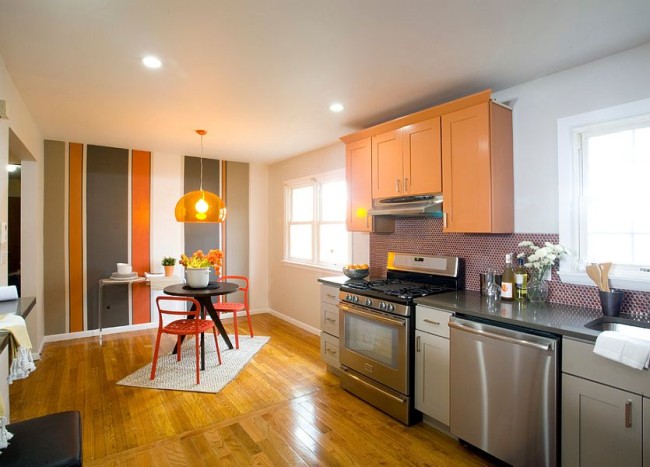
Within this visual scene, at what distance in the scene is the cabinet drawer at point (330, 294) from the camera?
11.2 ft

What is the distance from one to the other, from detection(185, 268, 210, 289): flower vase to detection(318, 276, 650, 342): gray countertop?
2.23 metres

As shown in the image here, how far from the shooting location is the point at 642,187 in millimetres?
2197

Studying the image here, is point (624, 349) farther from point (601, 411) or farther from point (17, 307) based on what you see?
point (17, 307)

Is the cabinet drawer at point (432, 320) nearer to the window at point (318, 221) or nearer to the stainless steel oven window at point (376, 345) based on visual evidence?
the stainless steel oven window at point (376, 345)

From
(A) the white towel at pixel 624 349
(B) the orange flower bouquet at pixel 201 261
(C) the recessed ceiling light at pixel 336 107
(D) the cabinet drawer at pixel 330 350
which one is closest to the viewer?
(A) the white towel at pixel 624 349

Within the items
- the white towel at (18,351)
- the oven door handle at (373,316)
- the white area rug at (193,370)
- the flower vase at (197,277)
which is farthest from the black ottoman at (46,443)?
the flower vase at (197,277)

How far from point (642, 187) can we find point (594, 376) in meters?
1.23

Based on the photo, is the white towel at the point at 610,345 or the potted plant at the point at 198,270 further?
the potted plant at the point at 198,270

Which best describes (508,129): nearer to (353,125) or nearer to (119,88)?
(353,125)

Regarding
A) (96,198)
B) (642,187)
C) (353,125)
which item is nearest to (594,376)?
(642,187)

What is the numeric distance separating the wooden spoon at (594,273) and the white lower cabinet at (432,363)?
86 cm

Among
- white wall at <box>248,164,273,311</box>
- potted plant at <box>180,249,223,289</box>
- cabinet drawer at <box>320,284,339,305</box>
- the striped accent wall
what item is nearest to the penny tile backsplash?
cabinet drawer at <box>320,284,339,305</box>

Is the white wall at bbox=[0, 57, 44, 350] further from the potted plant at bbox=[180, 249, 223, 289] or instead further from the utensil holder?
the utensil holder

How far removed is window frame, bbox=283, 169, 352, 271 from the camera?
177 inches
